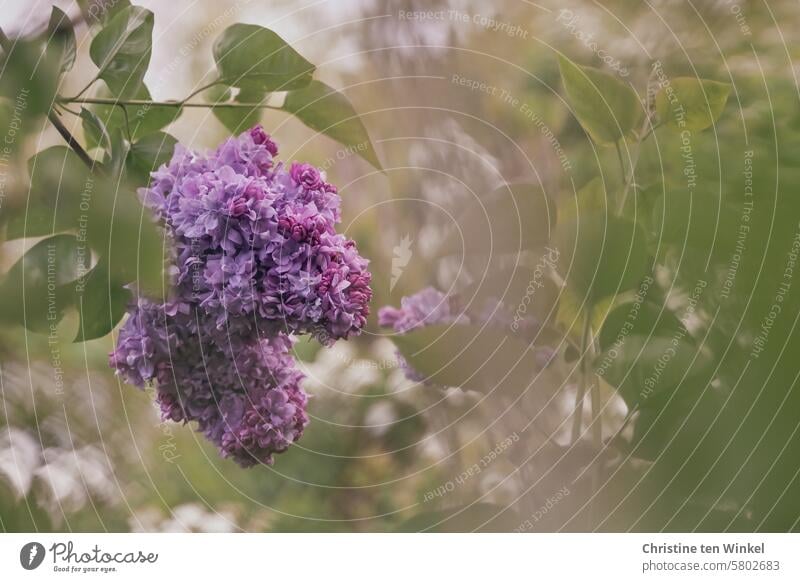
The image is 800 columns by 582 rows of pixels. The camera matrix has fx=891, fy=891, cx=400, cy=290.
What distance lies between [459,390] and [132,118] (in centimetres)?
28

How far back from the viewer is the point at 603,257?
61 cm

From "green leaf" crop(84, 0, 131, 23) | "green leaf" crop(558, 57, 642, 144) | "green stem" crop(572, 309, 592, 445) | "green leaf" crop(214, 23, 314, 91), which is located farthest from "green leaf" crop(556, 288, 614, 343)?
"green leaf" crop(84, 0, 131, 23)

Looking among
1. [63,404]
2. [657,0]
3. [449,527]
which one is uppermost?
[657,0]

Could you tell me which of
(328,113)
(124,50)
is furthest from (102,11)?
(328,113)

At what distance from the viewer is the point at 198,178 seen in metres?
0.48

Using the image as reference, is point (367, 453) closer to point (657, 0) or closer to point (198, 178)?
point (198, 178)

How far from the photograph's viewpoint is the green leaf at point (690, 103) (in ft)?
2.07

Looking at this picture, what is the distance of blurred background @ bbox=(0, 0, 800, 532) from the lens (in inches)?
24.4

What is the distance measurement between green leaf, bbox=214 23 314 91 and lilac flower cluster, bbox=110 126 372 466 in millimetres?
42

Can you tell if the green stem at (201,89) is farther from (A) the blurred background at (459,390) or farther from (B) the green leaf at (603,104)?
(B) the green leaf at (603,104)

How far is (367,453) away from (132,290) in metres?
0.22

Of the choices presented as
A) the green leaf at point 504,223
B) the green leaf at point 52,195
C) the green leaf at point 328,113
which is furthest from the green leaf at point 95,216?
the green leaf at point 504,223

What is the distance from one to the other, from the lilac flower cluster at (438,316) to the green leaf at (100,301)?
0.18 m
